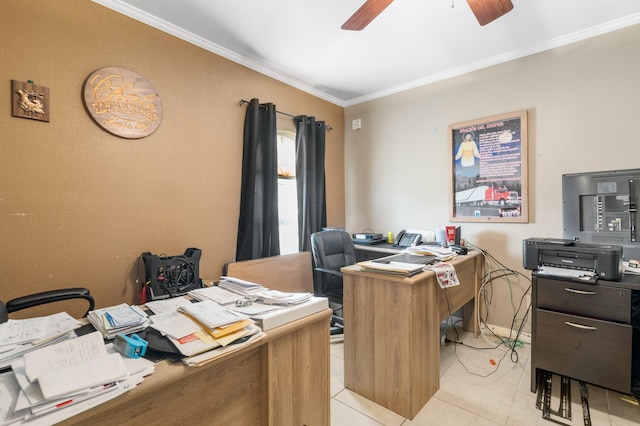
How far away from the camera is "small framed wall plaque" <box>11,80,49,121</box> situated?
1.65m

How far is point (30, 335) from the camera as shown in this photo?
0.90m

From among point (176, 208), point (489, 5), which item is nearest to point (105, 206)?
point (176, 208)

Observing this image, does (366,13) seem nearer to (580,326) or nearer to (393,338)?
(393,338)

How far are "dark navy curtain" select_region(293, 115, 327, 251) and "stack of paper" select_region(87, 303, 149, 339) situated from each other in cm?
218

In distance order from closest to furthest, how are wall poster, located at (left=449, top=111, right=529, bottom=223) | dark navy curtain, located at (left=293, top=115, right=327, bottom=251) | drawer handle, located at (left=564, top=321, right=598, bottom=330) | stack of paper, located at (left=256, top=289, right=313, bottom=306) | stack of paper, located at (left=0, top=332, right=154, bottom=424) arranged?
1. stack of paper, located at (left=0, top=332, right=154, bottom=424)
2. stack of paper, located at (left=256, top=289, right=313, bottom=306)
3. drawer handle, located at (left=564, top=321, right=598, bottom=330)
4. wall poster, located at (left=449, top=111, right=529, bottom=223)
5. dark navy curtain, located at (left=293, top=115, right=327, bottom=251)

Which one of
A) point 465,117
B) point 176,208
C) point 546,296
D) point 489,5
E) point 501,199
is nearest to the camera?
point 489,5

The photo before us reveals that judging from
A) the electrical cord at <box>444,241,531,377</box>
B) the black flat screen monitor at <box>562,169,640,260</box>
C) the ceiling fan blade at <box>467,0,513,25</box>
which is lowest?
the electrical cord at <box>444,241,531,377</box>

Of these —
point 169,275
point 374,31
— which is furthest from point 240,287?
point 374,31

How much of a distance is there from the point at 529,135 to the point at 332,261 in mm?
2108

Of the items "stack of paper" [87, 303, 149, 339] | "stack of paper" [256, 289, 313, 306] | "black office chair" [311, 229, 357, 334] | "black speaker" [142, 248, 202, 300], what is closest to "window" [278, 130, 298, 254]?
"black office chair" [311, 229, 357, 334]

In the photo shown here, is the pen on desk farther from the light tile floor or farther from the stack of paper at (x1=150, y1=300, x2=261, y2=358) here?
the light tile floor

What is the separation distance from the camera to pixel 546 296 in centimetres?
192

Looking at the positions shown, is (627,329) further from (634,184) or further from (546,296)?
(634,184)

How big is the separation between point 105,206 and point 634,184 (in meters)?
3.78
